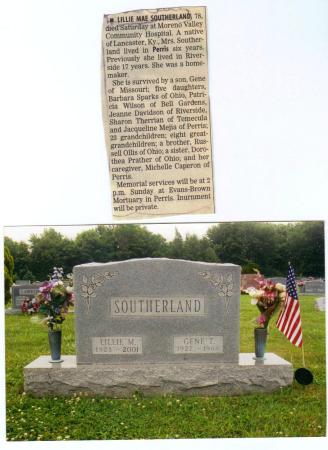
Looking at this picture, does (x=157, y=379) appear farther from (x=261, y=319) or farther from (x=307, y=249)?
(x=307, y=249)

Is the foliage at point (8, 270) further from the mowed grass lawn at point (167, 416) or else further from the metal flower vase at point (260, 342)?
the metal flower vase at point (260, 342)

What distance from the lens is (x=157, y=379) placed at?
4734 mm

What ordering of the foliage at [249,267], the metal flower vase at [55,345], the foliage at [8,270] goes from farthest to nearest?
1. the foliage at [249,267]
2. the foliage at [8,270]
3. the metal flower vase at [55,345]

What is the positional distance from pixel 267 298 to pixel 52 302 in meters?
1.89

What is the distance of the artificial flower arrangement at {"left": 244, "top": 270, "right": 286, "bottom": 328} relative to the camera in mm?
4977

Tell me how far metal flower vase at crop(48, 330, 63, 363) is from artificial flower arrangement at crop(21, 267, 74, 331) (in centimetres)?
9

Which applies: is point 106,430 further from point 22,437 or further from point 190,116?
point 190,116

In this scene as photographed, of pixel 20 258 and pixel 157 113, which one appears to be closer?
pixel 157 113

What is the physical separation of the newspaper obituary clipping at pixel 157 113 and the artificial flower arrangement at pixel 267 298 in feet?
2.73

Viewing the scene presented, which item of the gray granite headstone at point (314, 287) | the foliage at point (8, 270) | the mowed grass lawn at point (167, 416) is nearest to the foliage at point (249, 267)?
the gray granite headstone at point (314, 287)

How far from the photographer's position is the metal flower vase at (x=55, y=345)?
4.90m

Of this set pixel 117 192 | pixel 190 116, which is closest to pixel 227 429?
pixel 117 192

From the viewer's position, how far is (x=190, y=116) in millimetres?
4848

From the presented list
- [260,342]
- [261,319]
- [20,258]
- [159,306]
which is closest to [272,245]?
[261,319]
